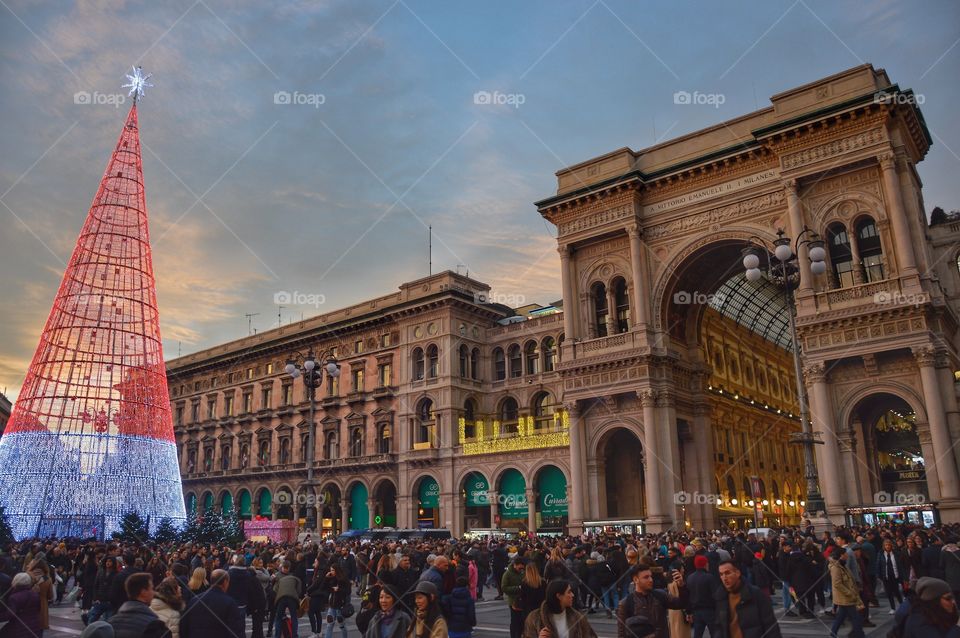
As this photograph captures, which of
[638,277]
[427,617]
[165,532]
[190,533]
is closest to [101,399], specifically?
[165,532]

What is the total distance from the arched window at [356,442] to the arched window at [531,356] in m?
13.6

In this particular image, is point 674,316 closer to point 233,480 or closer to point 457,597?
point 457,597

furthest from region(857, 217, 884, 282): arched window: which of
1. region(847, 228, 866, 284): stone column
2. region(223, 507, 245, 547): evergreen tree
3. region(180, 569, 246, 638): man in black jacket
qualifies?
region(180, 569, 246, 638): man in black jacket

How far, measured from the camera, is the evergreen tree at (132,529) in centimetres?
3059

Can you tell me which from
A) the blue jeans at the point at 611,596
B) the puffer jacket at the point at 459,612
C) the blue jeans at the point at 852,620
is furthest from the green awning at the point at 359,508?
the puffer jacket at the point at 459,612

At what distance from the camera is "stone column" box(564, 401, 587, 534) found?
35.8m

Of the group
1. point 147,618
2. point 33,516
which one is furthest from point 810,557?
point 33,516

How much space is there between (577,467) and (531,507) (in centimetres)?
757

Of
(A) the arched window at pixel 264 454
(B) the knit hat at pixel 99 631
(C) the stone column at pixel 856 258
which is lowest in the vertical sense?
(B) the knit hat at pixel 99 631

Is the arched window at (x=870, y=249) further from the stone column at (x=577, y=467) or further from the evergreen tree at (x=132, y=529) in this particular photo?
the evergreen tree at (x=132, y=529)

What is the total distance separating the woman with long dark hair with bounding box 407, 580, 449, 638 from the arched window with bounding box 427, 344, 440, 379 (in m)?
43.3

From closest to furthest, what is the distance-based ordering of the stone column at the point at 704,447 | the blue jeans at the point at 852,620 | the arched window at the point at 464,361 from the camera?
the blue jeans at the point at 852,620
the stone column at the point at 704,447
the arched window at the point at 464,361

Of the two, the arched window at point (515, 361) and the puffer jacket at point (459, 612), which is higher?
the arched window at point (515, 361)

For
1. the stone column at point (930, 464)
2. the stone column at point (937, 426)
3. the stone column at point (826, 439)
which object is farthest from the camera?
the stone column at point (826, 439)
